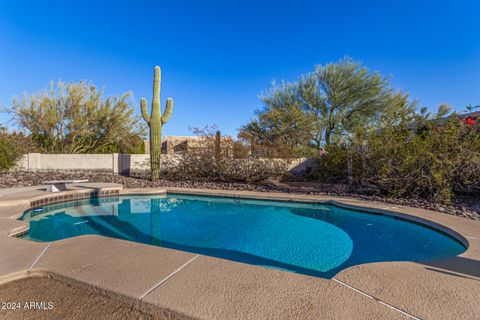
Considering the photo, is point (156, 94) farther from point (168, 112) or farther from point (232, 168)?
point (232, 168)

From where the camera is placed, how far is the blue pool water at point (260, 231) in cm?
298

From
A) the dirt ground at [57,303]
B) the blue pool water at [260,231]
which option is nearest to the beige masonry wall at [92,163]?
the blue pool water at [260,231]

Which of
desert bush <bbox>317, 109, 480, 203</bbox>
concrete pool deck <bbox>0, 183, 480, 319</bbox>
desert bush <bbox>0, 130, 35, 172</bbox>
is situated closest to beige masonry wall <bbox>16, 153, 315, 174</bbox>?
desert bush <bbox>0, 130, 35, 172</bbox>

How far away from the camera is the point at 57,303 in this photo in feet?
5.12

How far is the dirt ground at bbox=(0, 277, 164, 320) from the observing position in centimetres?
144

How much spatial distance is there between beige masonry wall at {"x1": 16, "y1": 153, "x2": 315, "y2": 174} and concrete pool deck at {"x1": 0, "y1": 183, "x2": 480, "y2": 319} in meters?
8.27

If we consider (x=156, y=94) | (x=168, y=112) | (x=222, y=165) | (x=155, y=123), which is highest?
(x=156, y=94)

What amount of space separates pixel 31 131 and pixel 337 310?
16250mm

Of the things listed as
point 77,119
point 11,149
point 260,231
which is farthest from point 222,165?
point 77,119

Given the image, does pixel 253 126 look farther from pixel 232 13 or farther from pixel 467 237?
pixel 467 237

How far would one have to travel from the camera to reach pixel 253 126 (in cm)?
1404

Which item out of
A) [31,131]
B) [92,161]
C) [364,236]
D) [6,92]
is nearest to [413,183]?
[364,236]

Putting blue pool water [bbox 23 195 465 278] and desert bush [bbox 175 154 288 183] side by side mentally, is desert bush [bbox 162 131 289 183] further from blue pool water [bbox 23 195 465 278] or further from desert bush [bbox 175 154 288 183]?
blue pool water [bbox 23 195 465 278]

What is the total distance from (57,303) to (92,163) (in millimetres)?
11173
